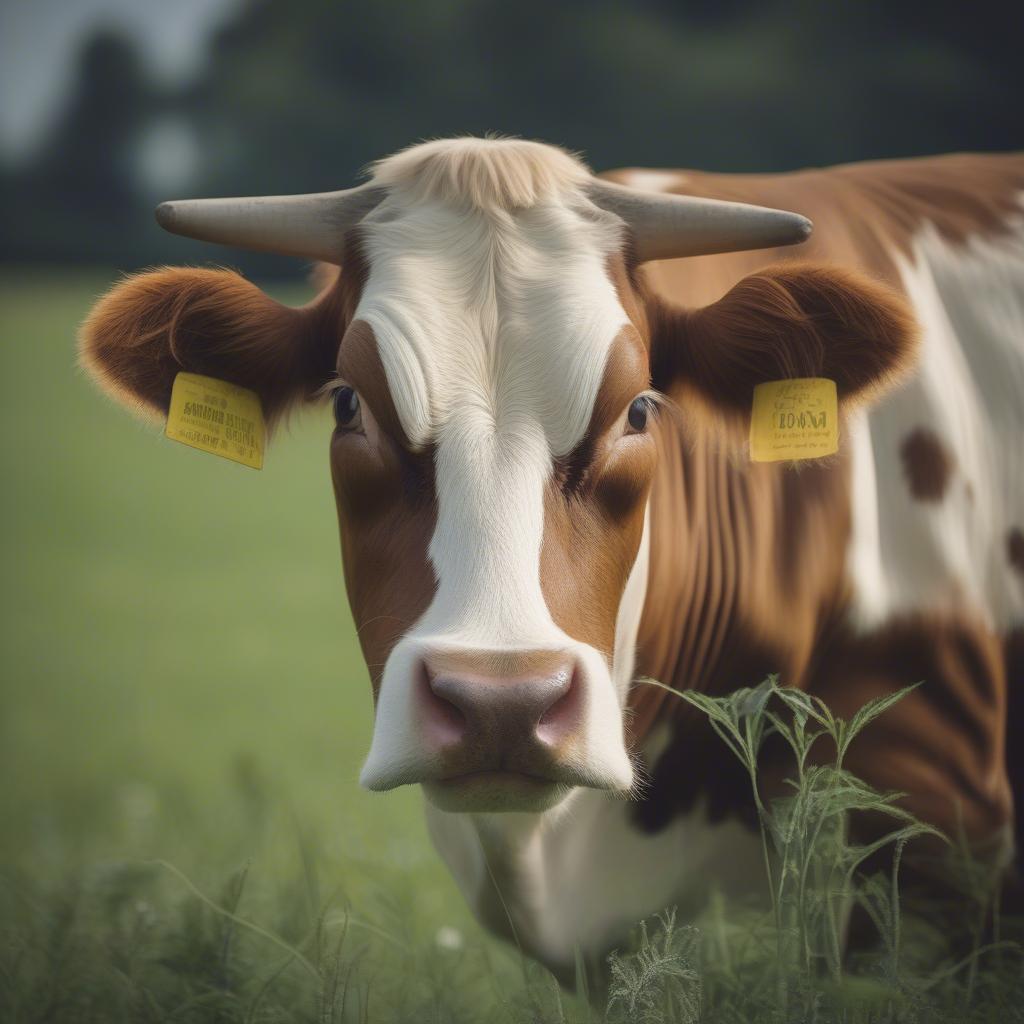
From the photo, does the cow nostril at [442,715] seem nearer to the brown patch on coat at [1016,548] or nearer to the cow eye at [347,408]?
the cow eye at [347,408]

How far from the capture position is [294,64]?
27266mm

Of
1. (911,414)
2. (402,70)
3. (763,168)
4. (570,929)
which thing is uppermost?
(402,70)

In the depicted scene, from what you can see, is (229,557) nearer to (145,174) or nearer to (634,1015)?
(634,1015)

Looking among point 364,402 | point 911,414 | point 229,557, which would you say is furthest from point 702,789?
point 229,557

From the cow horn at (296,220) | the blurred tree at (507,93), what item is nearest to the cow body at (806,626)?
the cow horn at (296,220)

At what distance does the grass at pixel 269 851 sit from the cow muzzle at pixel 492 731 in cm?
23

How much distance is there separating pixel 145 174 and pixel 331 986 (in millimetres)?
25658

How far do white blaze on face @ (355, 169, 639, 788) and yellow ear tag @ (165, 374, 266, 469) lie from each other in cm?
38

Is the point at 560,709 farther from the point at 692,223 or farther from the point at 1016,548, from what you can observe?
the point at 1016,548

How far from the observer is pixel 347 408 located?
223 cm

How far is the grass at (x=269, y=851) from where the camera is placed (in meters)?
2.05

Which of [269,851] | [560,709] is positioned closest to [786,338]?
[560,709]

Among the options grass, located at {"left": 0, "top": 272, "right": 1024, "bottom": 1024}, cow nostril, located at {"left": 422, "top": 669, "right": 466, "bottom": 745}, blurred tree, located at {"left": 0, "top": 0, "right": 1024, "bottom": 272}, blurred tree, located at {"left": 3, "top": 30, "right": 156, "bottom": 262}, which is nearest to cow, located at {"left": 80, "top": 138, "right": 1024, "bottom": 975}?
cow nostril, located at {"left": 422, "top": 669, "right": 466, "bottom": 745}

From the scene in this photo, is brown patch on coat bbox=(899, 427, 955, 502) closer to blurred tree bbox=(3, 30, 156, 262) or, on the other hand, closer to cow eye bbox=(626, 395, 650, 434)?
cow eye bbox=(626, 395, 650, 434)
